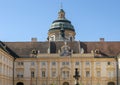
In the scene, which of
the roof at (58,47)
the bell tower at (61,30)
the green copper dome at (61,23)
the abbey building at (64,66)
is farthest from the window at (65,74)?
the green copper dome at (61,23)

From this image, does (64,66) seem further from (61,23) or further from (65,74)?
(61,23)

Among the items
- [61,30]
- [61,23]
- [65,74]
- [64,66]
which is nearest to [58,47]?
[64,66]

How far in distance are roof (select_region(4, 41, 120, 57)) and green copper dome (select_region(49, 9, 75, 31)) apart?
1157 cm

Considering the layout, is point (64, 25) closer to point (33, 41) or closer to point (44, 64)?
point (33, 41)

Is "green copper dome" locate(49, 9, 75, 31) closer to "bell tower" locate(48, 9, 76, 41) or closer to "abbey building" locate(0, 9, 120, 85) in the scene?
"bell tower" locate(48, 9, 76, 41)

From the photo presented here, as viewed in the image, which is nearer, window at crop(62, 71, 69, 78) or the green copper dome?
window at crop(62, 71, 69, 78)

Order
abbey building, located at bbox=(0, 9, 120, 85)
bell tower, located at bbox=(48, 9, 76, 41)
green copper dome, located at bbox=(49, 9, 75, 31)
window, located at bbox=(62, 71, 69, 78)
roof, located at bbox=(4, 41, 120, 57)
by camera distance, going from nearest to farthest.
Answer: abbey building, located at bbox=(0, 9, 120, 85) → window, located at bbox=(62, 71, 69, 78) → roof, located at bbox=(4, 41, 120, 57) → bell tower, located at bbox=(48, 9, 76, 41) → green copper dome, located at bbox=(49, 9, 75, 31)

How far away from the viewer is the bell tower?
257 ft

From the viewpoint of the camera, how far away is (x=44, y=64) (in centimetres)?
6569

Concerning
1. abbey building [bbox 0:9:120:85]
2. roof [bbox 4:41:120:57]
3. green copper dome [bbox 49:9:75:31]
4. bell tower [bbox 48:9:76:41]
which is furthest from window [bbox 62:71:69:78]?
green copper dome [bbox 49:9:75:31]

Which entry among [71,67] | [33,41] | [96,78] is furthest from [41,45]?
[96,78]

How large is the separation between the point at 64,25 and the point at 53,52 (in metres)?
14.8

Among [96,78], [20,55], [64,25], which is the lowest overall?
[96,78]

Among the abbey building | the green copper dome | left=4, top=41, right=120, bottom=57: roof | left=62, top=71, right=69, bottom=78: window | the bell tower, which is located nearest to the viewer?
the abbey building
